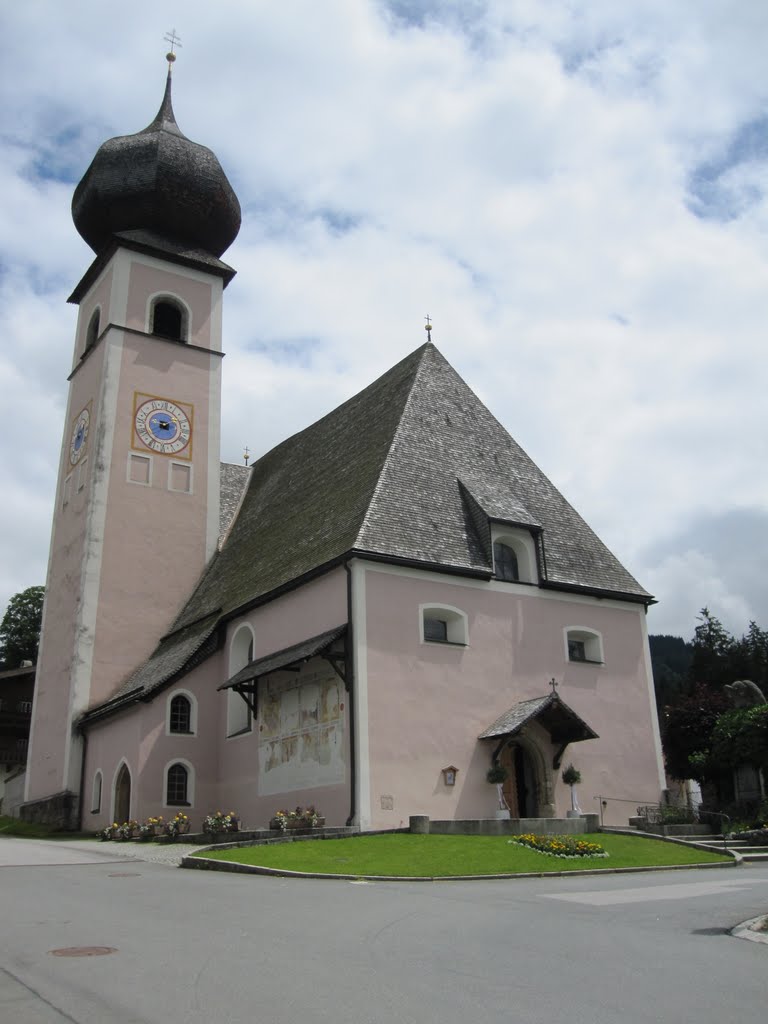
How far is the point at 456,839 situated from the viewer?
1780cm

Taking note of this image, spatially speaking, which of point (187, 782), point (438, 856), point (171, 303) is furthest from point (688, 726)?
point (438, 856)

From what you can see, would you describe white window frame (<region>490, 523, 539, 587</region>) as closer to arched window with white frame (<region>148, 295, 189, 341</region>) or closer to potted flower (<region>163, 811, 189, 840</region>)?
potted flower (<region>163, 811, 189, 840</region>)

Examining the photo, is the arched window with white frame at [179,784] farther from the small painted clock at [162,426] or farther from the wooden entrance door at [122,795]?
the small painted clock at [162,426]

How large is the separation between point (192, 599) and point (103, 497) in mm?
4314

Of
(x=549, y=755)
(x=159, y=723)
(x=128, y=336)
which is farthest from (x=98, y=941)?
(x=128, y=336)

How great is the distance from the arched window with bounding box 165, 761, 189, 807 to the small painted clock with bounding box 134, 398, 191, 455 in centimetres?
1148

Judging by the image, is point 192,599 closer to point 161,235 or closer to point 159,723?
point 159,723

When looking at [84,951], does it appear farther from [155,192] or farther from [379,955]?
[155,192]

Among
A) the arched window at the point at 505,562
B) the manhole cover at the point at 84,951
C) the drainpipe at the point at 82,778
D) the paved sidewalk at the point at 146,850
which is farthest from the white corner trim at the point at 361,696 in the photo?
the manhole cover at the point at 84,951

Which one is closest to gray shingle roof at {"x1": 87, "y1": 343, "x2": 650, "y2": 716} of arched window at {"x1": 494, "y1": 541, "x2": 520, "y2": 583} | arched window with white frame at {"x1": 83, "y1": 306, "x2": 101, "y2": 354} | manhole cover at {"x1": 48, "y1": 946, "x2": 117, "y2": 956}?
arched window at {"x1": 494, "y1": 541, "x2": 520, "y2": 583}

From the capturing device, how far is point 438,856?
15969 millimetres

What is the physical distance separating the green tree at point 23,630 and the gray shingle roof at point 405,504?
974 inches

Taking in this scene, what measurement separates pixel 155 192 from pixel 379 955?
32.1m

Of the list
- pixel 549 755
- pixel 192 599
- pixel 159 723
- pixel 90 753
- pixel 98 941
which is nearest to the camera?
pixel 98 941
